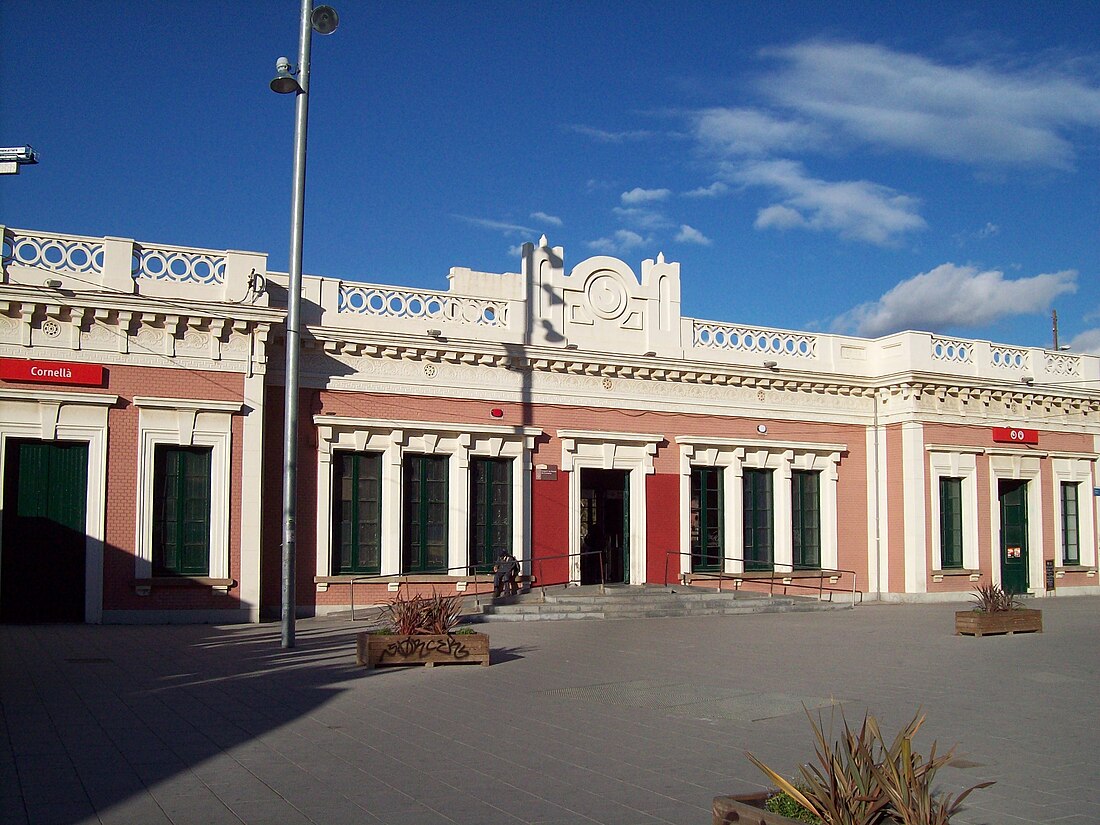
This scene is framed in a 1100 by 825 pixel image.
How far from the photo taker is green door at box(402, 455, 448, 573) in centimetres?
2142

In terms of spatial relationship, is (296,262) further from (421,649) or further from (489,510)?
(489,510)

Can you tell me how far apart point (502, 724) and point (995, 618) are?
10.6m

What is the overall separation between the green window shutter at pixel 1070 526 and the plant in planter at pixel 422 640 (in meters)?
21.7

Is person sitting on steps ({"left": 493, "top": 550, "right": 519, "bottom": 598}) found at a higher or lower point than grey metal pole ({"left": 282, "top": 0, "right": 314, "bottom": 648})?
lower

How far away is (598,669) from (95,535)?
32.6 ft

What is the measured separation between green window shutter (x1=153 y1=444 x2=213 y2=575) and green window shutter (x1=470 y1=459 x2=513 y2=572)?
18.3 ft

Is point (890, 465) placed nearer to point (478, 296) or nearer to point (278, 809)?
point (478, 296)

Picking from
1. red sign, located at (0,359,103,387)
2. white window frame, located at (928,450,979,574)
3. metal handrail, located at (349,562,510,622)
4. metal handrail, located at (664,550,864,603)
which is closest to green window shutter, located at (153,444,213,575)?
red sign, located at (0,359,103,387)

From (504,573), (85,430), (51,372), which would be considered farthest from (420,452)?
(51,372)

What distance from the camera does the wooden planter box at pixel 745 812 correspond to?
4.95 meters

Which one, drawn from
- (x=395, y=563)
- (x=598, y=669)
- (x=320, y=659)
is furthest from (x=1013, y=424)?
(x=320, y=659)

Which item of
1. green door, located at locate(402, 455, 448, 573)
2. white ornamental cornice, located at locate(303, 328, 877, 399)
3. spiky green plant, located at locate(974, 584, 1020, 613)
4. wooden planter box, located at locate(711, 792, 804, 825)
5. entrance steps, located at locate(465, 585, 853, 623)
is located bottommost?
entrance steps, located at locate(465, 585, 853, 623)

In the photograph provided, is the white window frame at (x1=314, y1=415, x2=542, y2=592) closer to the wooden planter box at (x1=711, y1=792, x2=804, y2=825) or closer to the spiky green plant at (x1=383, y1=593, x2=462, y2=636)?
the spiky green plant at (x1=383, y1=593, x2=462, y2=636)

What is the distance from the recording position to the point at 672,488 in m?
24.2
